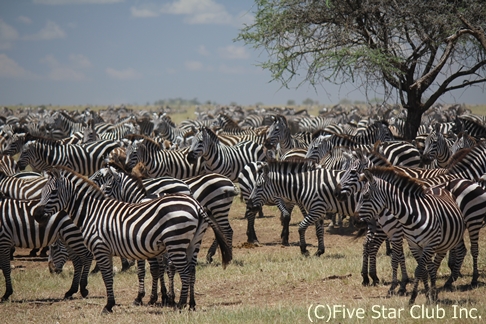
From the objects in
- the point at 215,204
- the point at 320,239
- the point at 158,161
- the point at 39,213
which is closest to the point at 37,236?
the point at 39,213

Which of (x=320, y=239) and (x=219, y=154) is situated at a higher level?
(x=219, y=154)

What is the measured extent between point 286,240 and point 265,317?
5.84 metres

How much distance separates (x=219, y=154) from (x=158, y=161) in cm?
155

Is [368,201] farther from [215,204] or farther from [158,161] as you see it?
[158,161]

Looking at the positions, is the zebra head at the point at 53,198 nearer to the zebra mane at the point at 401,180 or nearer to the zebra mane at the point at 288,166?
the zebra mane at the point at 401,180

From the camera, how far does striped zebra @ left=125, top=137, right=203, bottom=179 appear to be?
1412 cm

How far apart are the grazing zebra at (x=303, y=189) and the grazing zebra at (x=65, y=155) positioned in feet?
21.4

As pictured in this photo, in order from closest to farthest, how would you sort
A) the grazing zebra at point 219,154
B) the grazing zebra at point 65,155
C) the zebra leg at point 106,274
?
the zebra leg at point 106,274, the grazing zebra at point 219,154, the grazing zebra at point 65,155

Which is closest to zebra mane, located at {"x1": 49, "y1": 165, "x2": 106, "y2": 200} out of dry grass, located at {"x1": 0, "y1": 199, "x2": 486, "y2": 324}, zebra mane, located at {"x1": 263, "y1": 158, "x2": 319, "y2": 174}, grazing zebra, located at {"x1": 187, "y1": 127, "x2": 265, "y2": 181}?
dry grass, located at {"x1": 0, "y1": 199, "x2": 486, "y2": 324}

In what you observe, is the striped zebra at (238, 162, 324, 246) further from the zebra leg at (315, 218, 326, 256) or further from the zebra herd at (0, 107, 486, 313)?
the zebra leg at (315, 218, 326, 256)

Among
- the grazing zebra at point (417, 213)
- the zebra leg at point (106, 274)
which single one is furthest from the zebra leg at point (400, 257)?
the zebra leg at point (106, 274)

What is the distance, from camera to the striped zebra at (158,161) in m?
14.1

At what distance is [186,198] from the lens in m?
7.63

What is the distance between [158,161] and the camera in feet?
47.9
